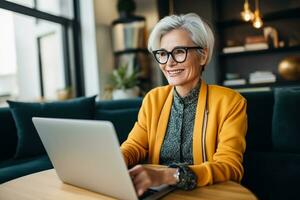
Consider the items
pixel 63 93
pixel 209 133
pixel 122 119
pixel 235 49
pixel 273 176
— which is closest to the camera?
pixel 209 133

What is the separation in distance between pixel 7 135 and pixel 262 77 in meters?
2.87

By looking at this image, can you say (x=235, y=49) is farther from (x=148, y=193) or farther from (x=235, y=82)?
(x=148, y=193)

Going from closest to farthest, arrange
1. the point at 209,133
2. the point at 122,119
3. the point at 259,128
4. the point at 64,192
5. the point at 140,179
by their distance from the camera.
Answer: the point at 140,179, the point at 64,192, the point at 209,133, the point at 259,128, the point at 122,119

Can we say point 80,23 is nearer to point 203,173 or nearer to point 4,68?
point 4,68

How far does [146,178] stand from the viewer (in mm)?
816

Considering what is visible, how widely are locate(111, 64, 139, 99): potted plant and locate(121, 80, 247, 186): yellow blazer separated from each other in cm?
204

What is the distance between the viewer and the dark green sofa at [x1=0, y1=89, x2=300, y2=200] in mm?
1532

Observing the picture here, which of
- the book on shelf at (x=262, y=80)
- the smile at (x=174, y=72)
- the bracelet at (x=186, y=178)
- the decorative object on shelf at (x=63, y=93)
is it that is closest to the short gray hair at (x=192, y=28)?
the smile at (x=174, y=72)

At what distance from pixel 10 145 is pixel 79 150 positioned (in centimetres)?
146

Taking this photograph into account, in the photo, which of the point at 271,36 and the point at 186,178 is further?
the point at 271,36

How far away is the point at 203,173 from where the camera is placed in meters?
0.92

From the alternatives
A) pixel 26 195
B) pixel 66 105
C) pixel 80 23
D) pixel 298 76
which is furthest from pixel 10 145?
pixel 298 76

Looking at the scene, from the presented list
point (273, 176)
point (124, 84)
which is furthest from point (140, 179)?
point (124, 84)

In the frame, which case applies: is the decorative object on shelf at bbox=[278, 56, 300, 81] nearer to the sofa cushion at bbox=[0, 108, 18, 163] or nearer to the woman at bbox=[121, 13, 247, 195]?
the woman at bbox=[121, 13, 247, 195]
